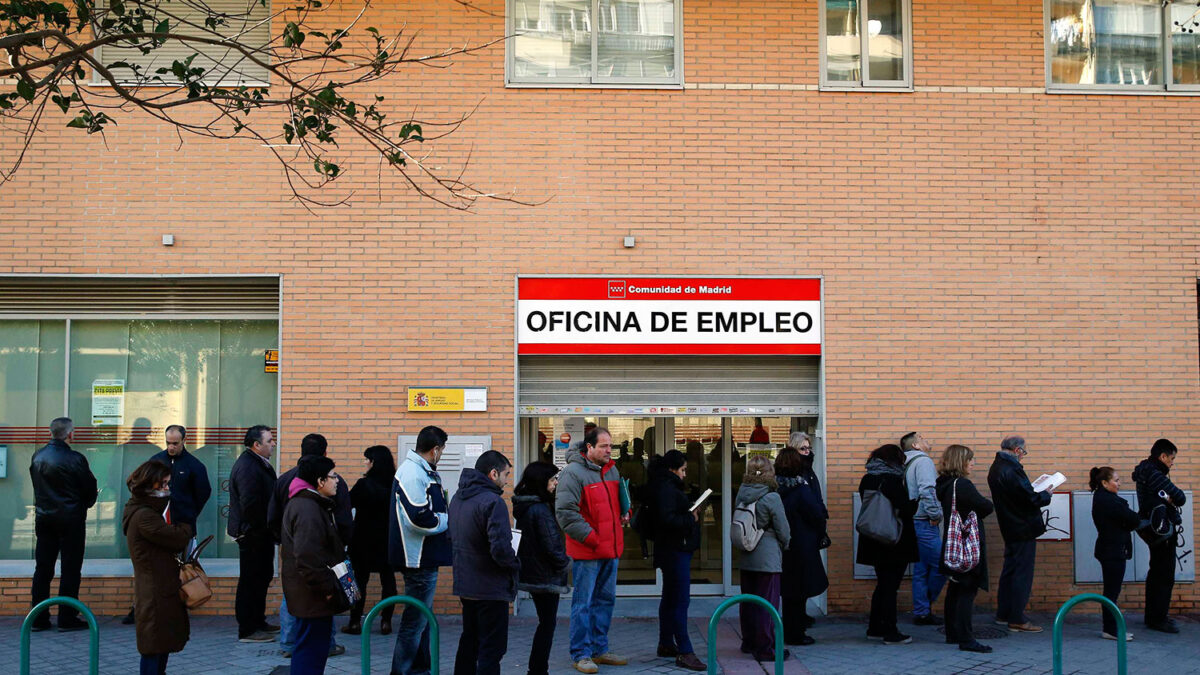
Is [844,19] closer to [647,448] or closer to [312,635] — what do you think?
[647,448]

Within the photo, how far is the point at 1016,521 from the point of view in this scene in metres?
9.32

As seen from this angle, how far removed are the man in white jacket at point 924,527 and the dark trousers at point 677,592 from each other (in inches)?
92.1

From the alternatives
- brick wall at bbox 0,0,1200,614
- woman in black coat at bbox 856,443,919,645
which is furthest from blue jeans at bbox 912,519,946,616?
brick wall at bbox 0,0,1200,614

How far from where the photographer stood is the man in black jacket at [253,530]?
28.2 feet

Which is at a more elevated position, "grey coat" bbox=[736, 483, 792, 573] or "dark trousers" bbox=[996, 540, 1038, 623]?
"grey coat" bbox=[736, 483, 792, 573]

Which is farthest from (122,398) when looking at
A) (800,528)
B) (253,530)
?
(800,528)

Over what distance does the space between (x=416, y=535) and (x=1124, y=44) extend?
873 cm

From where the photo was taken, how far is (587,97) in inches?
411

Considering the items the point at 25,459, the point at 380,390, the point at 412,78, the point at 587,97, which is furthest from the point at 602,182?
the point at 25,459

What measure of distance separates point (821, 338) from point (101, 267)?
7.02m

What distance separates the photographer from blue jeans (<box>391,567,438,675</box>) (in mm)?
7418

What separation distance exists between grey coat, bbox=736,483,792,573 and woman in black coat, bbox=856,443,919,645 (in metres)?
1.07

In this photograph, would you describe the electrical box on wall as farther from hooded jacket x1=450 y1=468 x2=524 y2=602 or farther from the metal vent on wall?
hooded jacket x1=450 y1=468 x2=524 y2=602

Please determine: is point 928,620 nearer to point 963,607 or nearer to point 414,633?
point 963,607
